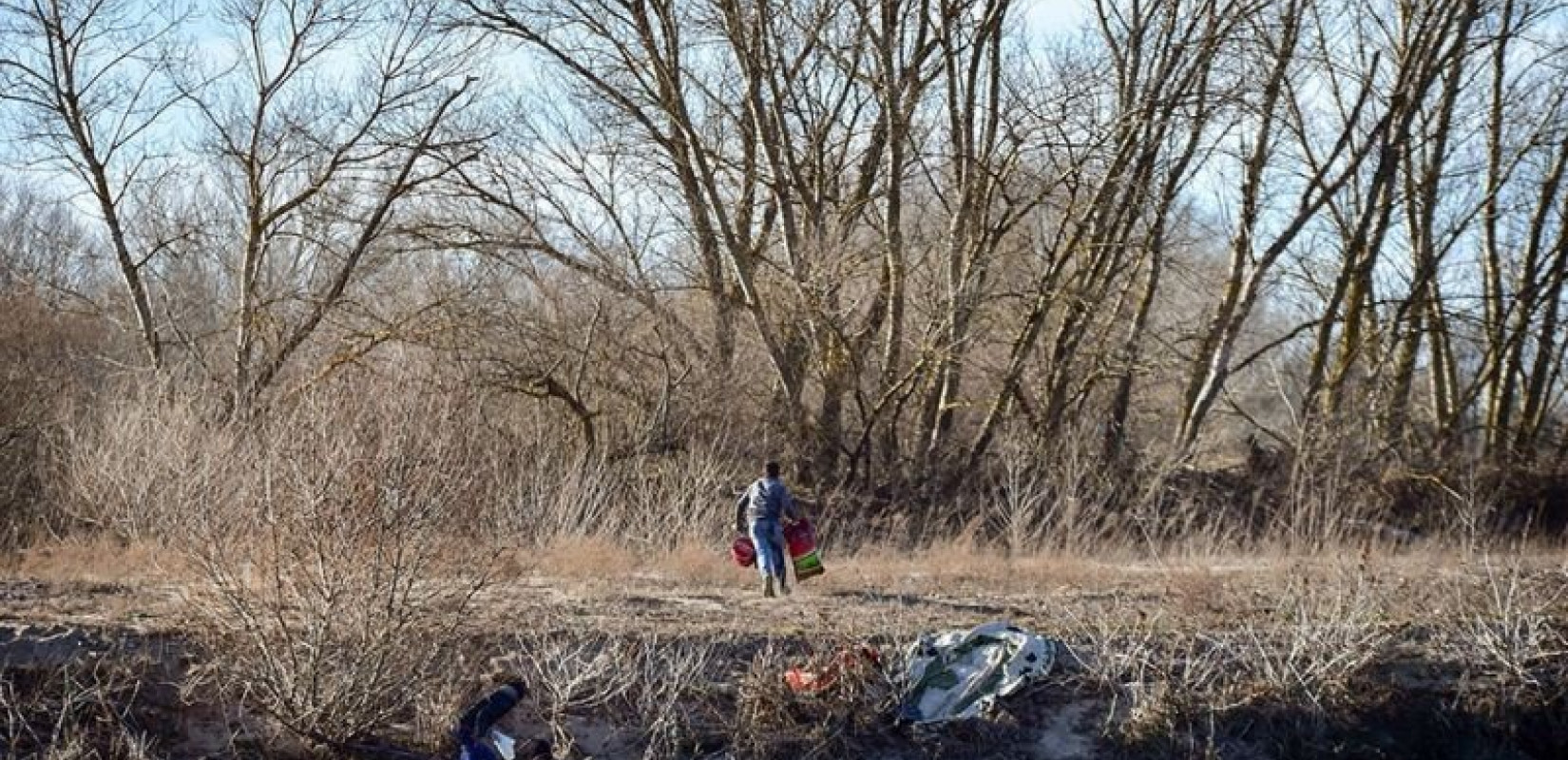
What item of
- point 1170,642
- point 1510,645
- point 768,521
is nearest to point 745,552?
point 768,521

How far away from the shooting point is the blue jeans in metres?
13.2

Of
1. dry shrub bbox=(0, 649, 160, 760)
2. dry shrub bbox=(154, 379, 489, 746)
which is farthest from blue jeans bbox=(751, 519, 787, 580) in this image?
dry shrub bbox=(0, 649, 160, 760)

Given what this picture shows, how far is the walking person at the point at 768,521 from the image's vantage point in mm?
13164

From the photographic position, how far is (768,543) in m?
13.3

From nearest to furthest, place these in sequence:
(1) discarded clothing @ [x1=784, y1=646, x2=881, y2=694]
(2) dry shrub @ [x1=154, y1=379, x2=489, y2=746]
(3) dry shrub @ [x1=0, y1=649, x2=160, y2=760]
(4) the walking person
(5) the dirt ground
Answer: (2) dry shrub @ [x1=154, y1=379, x2=489, y2=746] → (3) dry shrub @ [x1=0, y1=649, x2=160, y2=760] → (1) discarded clothing @ [x1=784, y1=646, x2=881, y2=694] → (5) the dirt ground → (4) the walking person

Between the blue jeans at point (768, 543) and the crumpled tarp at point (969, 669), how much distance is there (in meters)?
2.47

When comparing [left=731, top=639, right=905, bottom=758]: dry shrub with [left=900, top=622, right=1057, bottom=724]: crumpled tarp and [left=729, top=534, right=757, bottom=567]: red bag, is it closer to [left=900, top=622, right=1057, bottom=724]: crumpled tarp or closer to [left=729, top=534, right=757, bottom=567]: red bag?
[left=900, top=622, right=1057, bottom=724]: crumpled tarp

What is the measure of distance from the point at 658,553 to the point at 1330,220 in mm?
14002

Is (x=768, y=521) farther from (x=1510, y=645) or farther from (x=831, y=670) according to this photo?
(x=1510, y=645)

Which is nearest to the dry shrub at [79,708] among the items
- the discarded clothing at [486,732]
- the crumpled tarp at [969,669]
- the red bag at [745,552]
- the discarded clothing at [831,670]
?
the discarded clothing at [486,732]

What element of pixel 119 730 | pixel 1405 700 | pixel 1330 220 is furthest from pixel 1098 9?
pixel 119 730

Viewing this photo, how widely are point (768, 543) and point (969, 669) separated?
2.89 meters

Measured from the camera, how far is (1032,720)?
10.7 m

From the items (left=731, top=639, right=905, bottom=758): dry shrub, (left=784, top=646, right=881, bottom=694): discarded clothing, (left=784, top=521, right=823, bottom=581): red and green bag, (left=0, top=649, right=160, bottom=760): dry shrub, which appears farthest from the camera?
(left=784, top=521, right=823, bottom=581): red and green bag
